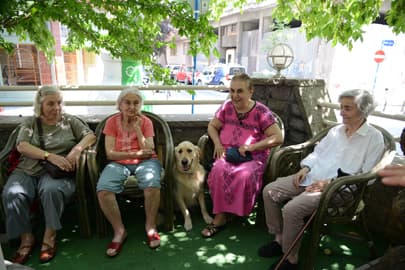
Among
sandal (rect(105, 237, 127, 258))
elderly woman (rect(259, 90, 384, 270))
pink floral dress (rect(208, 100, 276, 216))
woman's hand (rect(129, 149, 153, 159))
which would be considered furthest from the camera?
woman's hand (rect(129, 149, 153, 159))

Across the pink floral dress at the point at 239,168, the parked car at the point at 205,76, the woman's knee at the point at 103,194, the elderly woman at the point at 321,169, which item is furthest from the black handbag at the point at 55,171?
the parked car at the point at 205,76

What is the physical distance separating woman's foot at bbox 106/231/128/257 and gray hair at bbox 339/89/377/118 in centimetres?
223

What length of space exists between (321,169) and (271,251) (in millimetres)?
803

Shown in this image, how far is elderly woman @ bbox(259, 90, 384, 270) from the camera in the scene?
6.91ft

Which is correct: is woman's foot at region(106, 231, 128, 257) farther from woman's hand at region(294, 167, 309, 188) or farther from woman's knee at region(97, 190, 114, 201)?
woman's hand at region(294, 167, 309, 188)

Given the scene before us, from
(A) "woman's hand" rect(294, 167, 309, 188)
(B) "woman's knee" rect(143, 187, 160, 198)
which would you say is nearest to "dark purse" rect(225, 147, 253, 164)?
(A) "woman's hand" rect(294, 167, 309, 188)

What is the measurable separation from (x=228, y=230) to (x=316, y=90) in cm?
206

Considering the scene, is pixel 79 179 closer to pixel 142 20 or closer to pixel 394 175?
pixel 142 20

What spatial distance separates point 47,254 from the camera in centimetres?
229

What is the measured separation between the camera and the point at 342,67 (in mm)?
18781

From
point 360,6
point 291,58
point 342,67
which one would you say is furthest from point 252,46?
point 360,6

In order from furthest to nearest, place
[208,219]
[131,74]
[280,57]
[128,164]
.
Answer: [131,74] → [280,57] → [208,219] → [128,164]

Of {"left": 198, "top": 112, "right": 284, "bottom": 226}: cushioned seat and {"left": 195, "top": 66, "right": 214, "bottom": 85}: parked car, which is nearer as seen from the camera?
{"left": 198, "top": 112, "right": 284, "bottom": 226}: cushioned seat

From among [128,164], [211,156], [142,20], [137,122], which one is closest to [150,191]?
[128,164]
